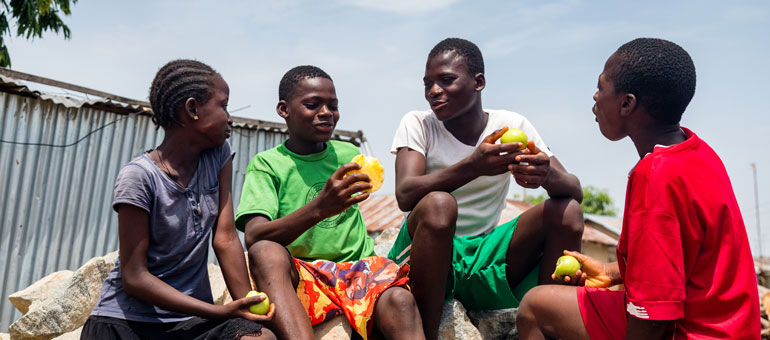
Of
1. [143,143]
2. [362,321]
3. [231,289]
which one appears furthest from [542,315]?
[143,143]

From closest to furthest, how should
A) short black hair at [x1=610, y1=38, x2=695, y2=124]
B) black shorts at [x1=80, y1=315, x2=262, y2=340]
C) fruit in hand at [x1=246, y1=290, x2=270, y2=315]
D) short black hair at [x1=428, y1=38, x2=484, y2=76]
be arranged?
short black hair at [x1=610, y1=38, x2=695, y2=124], black shorts at [x1=80, y1=315, x2=262, y2=340], fruit in hand at [x1=246, y1=290, x2=270, y2=315], short black hair at [x1=428, y1=38, x2=484, y2=76]

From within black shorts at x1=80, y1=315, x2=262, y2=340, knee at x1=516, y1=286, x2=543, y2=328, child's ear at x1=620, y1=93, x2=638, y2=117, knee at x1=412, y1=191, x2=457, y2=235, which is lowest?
black shorts at x1=80, y1=315, x2=262, y2=340

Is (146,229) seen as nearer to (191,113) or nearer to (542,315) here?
(191,113)

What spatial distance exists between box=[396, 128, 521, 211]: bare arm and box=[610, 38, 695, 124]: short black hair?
0.63 meters

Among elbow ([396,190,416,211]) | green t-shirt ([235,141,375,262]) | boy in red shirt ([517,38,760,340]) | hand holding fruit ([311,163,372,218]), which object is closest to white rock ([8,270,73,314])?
green t-shirt ([235,141,375,262])

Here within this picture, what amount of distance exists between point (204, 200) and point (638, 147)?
191 centimetres

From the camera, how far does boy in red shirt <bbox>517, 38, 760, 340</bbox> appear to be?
2055mm

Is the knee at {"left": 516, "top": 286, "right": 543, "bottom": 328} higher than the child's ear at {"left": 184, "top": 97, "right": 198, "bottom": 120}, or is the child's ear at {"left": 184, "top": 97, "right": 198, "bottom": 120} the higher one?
the child's ear at {"left": 184, "top": 97, "right": 198, "bottom": 120}

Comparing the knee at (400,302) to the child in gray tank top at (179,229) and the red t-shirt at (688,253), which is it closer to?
the child in gray tank top at (179,229)

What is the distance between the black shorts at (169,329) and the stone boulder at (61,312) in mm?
1523

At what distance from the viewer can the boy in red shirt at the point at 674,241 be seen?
80.9 inches

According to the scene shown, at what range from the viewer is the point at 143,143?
309 inches

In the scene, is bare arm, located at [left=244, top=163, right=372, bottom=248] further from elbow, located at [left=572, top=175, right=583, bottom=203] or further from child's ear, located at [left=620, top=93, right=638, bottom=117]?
child's ear, located at [left=620, top=93, right=638, bottom=117]

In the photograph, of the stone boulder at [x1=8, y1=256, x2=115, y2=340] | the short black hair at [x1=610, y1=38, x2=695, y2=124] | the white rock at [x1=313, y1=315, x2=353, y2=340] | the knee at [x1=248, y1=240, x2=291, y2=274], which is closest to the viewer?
the short black hair at [x1=610, y1=38, x2=695, y2=124]
